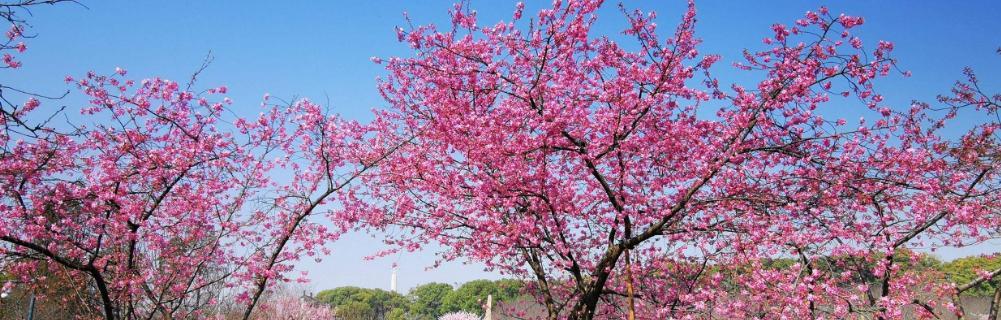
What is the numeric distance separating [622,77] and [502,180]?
2046 mm

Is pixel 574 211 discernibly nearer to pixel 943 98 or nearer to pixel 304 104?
pixel 304 104

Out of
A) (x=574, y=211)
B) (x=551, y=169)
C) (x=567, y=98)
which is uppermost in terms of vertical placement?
(x=567, y=98)

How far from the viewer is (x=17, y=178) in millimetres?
8867

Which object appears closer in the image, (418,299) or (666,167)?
(666,167)

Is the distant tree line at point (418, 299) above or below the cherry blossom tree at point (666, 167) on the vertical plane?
above

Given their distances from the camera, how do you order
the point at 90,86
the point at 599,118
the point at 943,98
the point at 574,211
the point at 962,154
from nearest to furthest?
the point at 599,118 < the point at 574,211 < the point at 90,86 < the point at 962,154 < the point at 943,98

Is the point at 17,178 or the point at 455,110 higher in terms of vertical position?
the point at 455,110

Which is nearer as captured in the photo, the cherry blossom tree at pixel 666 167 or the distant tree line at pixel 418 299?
the cherry blossom tree at pixel 666 167

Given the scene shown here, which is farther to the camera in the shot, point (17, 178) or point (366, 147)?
point (366, 147)

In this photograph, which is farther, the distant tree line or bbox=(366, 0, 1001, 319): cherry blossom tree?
the distant tree line

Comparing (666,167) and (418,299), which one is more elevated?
(418,299)

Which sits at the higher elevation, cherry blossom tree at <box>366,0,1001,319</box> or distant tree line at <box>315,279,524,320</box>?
distant tree line at <box>315,279,524,320</box>

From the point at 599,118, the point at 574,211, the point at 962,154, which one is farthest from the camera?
the point at 962,154

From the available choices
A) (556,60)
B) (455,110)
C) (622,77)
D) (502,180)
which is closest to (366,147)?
(455,110)
